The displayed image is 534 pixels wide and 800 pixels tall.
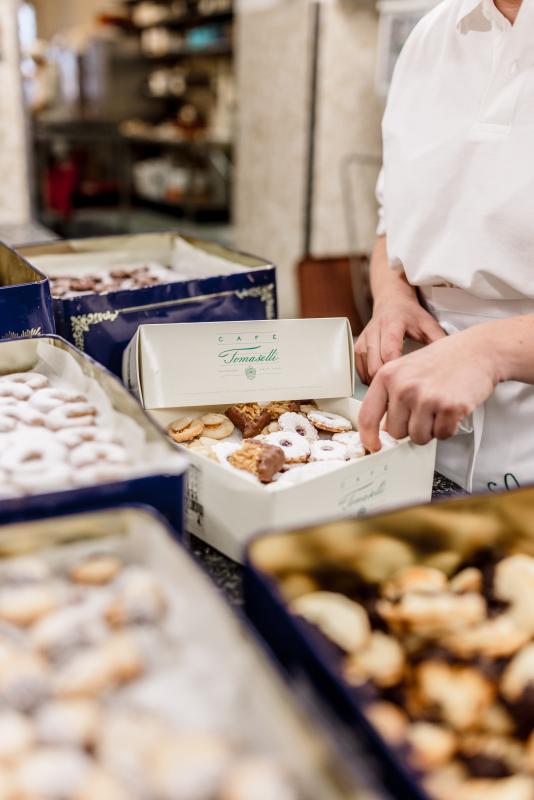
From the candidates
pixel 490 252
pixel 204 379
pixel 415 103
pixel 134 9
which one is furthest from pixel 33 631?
pixel 134 9

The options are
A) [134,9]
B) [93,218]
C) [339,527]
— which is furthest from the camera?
[134,9]

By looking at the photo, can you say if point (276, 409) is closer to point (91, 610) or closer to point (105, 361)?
point (105, 361)

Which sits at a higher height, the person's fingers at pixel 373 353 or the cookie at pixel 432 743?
the person's fingers at pixel 373 353

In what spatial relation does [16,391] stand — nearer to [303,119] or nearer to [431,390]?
[431,390]

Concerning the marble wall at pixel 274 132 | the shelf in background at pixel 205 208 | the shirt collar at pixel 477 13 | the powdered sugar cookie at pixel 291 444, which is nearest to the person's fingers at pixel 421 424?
the powdered sugar cookie at pixel 291 444

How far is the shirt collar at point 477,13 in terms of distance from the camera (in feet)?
3.87

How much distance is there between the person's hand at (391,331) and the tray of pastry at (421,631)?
475mm

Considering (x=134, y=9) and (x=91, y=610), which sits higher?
(x=134, y=9)

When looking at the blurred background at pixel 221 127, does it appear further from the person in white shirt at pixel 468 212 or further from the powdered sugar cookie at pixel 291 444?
the powdered sugar cookie at pixel 291 444

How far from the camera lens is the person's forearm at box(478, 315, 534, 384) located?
96 centimetres

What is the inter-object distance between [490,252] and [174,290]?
0.51 metres

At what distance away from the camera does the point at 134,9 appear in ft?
31.3

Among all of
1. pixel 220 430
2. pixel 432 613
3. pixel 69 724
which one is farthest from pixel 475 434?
pixel 69 724

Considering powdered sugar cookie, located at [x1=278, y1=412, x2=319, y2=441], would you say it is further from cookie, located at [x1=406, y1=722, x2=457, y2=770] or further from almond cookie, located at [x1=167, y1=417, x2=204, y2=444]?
cookie, located at [x1=406, y1=722, x2=457, y2=770]
